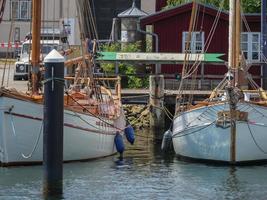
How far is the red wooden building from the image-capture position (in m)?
36.0

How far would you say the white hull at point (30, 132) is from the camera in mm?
20766

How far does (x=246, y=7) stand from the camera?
38656mm

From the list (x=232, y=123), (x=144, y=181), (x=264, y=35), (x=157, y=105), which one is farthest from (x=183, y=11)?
(x=144, y=181)

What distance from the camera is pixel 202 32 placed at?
36.3m

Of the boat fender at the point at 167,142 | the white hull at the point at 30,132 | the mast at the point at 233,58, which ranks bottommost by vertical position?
the boat fender at the point at 167,142

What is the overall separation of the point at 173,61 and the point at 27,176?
46.1 feet

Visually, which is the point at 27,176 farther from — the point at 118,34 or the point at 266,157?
the point at 118,34

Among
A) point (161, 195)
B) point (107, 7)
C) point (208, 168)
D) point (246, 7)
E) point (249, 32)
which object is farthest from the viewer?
point (107, 7)

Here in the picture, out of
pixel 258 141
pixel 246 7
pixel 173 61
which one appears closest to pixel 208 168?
pixel 258 141

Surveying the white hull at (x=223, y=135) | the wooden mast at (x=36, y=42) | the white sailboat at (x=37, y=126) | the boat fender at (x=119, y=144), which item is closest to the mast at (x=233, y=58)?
the white hull at (x=223, y=135)

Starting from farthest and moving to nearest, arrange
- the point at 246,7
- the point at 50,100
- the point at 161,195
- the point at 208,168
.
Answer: the point at 246,7 → the point at 208,168 → the point at 161,195 → the point at 50,100

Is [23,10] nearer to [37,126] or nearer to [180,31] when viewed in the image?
[180,31]

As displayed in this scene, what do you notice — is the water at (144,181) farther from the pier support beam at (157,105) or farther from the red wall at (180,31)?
the red wall at (180,31)

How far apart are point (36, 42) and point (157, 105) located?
382 inches
